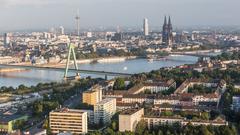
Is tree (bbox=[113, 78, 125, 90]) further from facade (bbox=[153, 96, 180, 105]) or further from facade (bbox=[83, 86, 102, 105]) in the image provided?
facade (bbox=[83, 86, 102, 105])

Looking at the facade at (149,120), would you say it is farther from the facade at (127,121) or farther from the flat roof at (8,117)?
the flat roof at (8,117)

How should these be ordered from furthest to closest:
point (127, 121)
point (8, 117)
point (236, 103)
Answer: point (236, 103)
point (8, 117)
point (127, 121)

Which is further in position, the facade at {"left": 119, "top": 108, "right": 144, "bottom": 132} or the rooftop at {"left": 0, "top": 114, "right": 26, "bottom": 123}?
the rooftop at {"left": 0, "top": 114, "right": 26, "bottom": 123}

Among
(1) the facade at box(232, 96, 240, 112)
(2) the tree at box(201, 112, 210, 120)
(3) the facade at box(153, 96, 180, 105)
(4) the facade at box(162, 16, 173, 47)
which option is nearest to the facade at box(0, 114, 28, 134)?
(3) the facade at box(153, 96, 180, 105)

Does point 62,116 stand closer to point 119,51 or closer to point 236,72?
point 236,72

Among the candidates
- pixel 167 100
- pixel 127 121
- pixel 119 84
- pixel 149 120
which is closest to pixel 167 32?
pixel 119 84

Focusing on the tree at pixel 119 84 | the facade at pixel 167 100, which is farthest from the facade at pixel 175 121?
the tree at pixel 119 84

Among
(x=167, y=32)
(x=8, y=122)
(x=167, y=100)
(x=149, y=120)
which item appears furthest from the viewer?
(x=167, y=32)

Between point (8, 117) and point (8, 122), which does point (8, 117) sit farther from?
point (8, 122)
